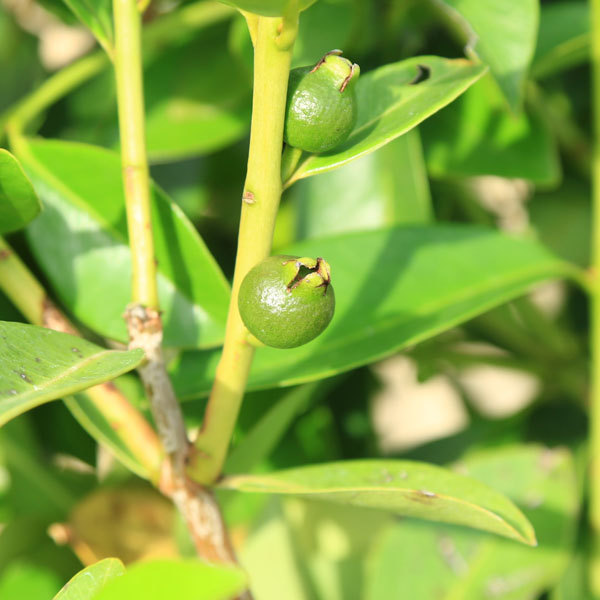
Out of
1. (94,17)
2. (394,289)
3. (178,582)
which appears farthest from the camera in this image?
(394,289)

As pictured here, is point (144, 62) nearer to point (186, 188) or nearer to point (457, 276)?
point (186, 188)

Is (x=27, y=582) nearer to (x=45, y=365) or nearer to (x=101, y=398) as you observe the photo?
(x=101, y=398)

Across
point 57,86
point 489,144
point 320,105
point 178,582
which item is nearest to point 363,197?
point 489,144

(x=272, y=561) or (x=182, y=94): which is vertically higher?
(x=182, y=94)

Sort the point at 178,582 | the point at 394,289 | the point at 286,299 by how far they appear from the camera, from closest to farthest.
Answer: the point at 178,582 → the point at 286,299 → the point at 394,289

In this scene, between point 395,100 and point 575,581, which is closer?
point 395,100

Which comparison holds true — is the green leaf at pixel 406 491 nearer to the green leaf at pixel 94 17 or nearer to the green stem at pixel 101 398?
the green stem at pixel 101 398

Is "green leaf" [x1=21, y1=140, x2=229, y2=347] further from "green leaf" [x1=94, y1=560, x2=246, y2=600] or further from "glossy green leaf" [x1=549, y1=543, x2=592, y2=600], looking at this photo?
"glossy green leaf" [x1=549, y1=543, x2=592, y2=600]
